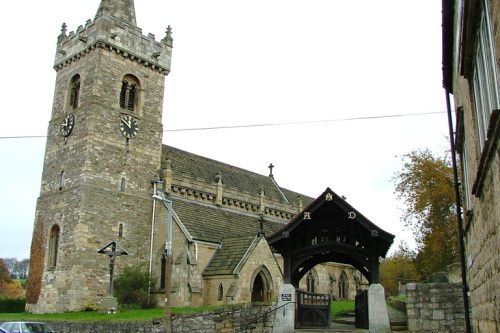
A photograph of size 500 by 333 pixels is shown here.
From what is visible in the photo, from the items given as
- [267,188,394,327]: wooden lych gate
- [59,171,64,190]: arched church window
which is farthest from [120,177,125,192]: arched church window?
[267,188,394,327]: wooden lych gate

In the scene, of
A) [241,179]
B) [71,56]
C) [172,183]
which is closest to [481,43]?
[172,183]

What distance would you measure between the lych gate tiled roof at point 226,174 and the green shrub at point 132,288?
26.8ft

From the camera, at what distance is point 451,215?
31531mm

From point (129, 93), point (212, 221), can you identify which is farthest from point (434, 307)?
point (129, 93)

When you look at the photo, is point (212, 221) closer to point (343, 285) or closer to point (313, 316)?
point (343, 285)

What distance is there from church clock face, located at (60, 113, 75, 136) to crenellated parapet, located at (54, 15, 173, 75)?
4.04m

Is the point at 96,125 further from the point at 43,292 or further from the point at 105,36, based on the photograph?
the point at 43,292

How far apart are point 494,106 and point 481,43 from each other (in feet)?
3.45

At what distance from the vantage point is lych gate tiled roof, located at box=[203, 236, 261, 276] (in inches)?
1113

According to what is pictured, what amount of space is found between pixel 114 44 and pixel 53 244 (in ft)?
42.1

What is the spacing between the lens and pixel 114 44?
32312 millimetres

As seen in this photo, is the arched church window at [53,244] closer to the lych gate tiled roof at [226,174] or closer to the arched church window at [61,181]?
the arched church window at [61,181]

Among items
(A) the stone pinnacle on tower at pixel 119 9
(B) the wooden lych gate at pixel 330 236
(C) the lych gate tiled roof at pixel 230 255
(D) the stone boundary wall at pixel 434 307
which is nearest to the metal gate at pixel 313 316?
(B) the wooden lych gate at pixel 330 236

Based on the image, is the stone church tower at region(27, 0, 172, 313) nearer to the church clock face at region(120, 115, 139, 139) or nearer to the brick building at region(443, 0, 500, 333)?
the church clock face at region(120, 115, 139, 139)
